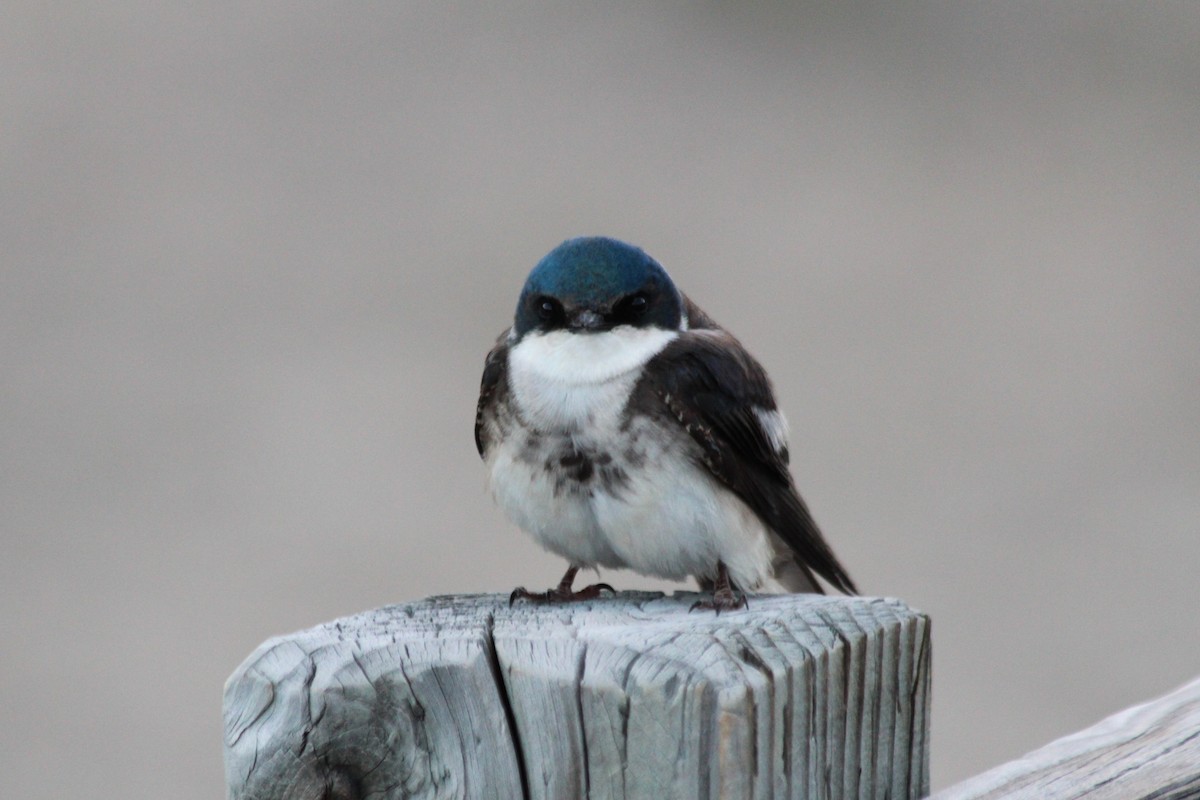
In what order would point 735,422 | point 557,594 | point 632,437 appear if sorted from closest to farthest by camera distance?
point 557,594, point 632,437, point 735,422

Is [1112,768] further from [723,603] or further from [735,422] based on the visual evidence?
[735,422]

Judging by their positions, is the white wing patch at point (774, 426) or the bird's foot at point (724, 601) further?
the white wing patch at point (774, 426)

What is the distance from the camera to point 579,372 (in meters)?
3.24

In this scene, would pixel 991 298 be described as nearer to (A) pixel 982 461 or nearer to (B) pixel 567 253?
(A) pixel 982 461

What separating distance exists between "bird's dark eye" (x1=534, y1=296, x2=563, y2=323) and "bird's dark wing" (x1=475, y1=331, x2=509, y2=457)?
0.14 metres

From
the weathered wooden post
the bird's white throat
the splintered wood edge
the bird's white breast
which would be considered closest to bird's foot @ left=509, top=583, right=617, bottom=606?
the bird's white breast

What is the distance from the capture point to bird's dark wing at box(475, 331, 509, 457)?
3.40 meters

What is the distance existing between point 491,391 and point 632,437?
0.40 m

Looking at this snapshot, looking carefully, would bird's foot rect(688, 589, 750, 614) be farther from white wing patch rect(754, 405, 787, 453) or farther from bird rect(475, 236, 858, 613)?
white wing patch rect(754, 405, 787, 453)

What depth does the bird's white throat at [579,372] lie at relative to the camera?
3.19m

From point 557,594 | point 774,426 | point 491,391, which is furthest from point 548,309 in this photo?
point 557,594

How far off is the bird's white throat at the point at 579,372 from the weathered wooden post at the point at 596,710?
118 cm

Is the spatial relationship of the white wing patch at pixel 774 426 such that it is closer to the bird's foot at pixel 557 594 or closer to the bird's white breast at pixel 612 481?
the bird's white breast at pixel 612 481

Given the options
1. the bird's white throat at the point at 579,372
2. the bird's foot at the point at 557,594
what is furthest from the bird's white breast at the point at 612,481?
the bird's foot at the point at 557,594
